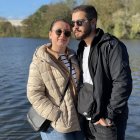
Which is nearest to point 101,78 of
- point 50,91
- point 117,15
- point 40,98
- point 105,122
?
point 105,122

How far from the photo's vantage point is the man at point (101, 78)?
3.63m

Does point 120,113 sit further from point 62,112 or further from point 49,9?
point 49,9

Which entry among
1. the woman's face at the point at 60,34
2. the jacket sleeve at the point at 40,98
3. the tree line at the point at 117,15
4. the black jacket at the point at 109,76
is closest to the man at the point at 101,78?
the black jacket at the point at 109,76

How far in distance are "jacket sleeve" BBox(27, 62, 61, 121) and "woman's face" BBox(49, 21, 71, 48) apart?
34cm

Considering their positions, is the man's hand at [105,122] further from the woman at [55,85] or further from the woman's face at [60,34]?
the woman's face at [60,34]

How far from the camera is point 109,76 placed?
12.2 feet

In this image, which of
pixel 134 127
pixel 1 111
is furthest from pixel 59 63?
pixel 1 111

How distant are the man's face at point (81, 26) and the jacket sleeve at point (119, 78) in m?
0.38

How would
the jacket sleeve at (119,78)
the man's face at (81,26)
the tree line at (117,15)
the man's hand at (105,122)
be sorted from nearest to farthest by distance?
1. the jacket sleeve at (119,78)
2. the man's hand at (105,122)
3. the man's face at (81,26)
4. the tree line at (117,15)

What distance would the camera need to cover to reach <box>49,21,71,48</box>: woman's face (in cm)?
391

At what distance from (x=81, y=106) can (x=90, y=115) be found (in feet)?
0.43

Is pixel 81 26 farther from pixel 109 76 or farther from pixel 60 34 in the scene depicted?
pixel 109 76

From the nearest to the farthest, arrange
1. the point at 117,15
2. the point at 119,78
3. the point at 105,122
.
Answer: the point at 119,78 < the point at 105,122 < the point at 117,15

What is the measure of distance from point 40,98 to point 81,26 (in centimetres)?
83
